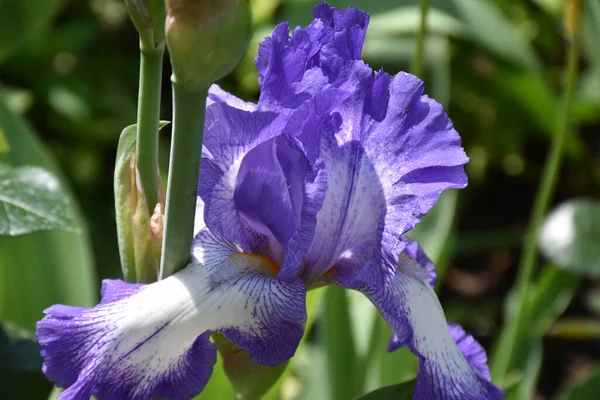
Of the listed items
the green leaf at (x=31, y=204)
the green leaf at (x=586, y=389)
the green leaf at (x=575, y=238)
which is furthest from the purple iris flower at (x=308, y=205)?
the green leaf at (x=575, y=238)

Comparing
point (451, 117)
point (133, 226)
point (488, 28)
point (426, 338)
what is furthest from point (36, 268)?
point (451, 117)

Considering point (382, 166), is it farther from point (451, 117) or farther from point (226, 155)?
point (451, 117)

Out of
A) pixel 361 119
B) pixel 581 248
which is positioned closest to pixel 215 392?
pixel 361 119

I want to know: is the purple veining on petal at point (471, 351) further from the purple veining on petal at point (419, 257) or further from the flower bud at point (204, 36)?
the flower bud at point (204, 36)

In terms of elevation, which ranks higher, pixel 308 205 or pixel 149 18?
pixel 149 18

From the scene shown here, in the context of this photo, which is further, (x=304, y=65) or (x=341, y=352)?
(x=341, y=352)

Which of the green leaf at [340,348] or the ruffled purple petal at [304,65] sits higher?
the ruffled purple petal at [304,65]
